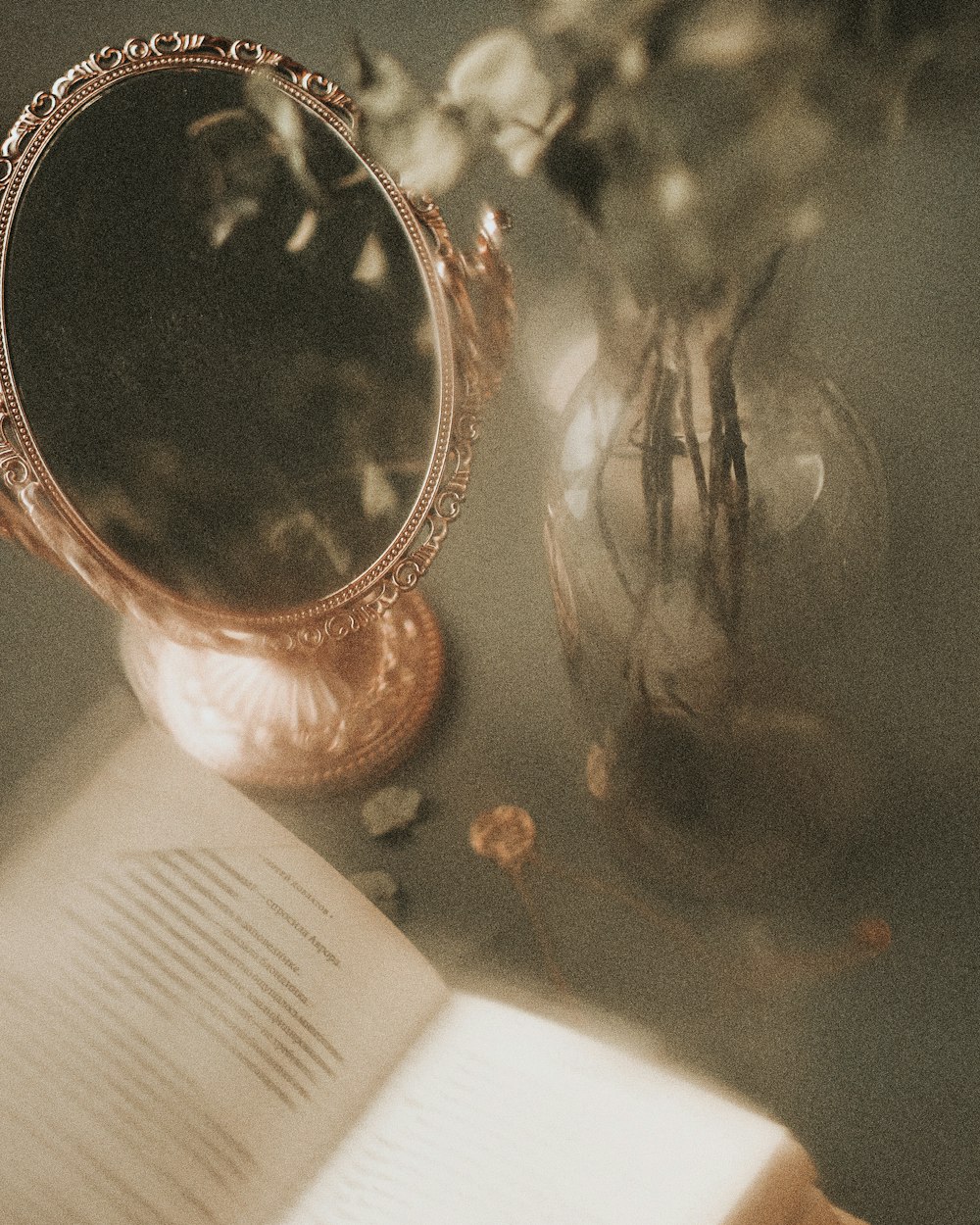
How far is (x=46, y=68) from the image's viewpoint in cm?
73

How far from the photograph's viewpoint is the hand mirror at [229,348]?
0.54m

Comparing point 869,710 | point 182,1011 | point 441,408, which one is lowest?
point 182,1011

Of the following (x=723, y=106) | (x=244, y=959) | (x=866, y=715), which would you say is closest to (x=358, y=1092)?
(x=244, y=959)

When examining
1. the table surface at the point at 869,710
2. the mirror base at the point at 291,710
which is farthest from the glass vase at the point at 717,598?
the mirror base at the point at 291,710

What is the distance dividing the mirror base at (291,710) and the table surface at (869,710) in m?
0.02

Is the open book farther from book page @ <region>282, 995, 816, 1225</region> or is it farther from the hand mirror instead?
the hand mirror

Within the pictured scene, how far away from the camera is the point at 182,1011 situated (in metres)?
0.58

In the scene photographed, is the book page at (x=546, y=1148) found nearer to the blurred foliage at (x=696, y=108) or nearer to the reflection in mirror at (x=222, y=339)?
the reflection in mirror at (x=222, y=339)

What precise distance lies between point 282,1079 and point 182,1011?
0.07 meters

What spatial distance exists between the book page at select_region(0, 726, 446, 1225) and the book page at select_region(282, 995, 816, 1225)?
0.08ft

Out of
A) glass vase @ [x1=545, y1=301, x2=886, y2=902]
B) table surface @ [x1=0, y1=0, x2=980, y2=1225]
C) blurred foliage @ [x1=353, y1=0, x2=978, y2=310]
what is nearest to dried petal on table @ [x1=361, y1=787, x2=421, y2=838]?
table surface @ [x1=0, y1=0, x2=980, y2=1225]

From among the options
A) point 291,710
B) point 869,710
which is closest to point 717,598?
point 869,710

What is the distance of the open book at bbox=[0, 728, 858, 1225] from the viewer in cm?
54

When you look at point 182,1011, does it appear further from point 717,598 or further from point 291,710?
point 717,598
